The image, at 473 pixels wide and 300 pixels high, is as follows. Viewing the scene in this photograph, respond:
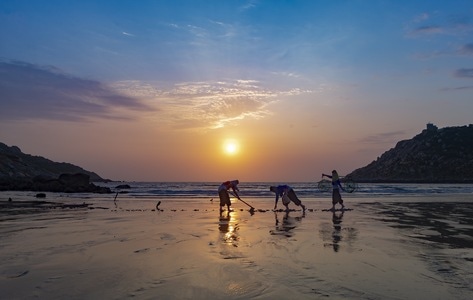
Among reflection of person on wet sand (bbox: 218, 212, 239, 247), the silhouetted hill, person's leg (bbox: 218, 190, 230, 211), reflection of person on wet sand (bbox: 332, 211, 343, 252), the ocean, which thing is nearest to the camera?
reflection of person on wet sand (bbox: 332, 211, 343, 252)

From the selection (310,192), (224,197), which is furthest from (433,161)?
(224,197)

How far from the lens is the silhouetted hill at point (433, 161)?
474 ft

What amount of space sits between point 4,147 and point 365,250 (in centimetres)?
18008

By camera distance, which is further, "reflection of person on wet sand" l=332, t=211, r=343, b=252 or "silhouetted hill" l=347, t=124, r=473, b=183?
"silhouetted hill" l=347, t=124, r=473, b=183

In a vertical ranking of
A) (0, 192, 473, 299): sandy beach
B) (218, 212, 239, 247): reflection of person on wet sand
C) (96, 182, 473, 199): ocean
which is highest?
(96, 182, 473, 199): ocean

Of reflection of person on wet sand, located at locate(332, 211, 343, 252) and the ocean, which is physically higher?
the ocean

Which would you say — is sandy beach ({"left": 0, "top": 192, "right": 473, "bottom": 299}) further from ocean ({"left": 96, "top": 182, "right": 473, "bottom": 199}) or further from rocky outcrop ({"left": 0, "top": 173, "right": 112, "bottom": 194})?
rocky outcrop ({"left": 0, "top": 173, "right": 112, "bottom": 194})

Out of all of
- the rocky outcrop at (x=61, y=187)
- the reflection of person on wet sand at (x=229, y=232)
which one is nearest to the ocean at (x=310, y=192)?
the rocky outcrop at (x=61, y=187)

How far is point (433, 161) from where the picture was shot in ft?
508

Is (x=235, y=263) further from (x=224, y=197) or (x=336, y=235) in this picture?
(x=224, y=197)

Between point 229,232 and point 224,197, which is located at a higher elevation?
point 224,197

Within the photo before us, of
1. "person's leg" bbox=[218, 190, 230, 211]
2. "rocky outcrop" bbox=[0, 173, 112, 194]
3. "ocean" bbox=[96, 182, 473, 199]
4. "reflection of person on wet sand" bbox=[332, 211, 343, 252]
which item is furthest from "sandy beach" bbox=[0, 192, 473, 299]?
"rocky outcrop" bbox=[0, 173, 112, 194]

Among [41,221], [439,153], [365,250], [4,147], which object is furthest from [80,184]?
[439,153]

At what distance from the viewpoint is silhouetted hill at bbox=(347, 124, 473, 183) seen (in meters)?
145
